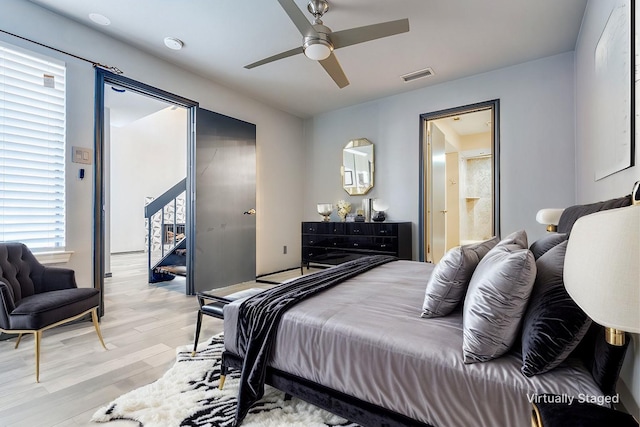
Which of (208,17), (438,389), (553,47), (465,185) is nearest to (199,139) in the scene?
(208,17)

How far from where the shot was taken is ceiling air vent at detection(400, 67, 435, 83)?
3.80 m

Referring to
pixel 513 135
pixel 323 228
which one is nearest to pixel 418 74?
pixel 513 135

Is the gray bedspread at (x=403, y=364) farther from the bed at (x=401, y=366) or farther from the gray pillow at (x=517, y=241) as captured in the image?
the gray pillow at (x=517, y=241)

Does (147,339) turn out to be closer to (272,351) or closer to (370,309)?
(272,351)

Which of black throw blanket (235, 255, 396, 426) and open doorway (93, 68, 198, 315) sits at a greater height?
open doorway (93, 68, 198, 315)

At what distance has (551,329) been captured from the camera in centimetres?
90

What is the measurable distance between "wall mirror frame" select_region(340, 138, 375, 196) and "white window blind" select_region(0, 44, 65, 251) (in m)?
3.66

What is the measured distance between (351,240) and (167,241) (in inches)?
120

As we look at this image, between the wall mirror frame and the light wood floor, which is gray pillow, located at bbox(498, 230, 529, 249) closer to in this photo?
the light wood floor

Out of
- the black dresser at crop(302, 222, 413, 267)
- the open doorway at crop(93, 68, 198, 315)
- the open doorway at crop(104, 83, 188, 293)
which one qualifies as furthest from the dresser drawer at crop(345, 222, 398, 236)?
the open doorway at crop(104, 83, 188, 293)

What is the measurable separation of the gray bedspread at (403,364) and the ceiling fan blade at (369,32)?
71.4 inches

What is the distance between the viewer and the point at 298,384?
53.4 inches

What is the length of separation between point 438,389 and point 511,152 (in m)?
3.62

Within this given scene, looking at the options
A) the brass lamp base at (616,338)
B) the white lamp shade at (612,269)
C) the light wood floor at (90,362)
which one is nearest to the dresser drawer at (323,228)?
the light wood floor at (90,362)
